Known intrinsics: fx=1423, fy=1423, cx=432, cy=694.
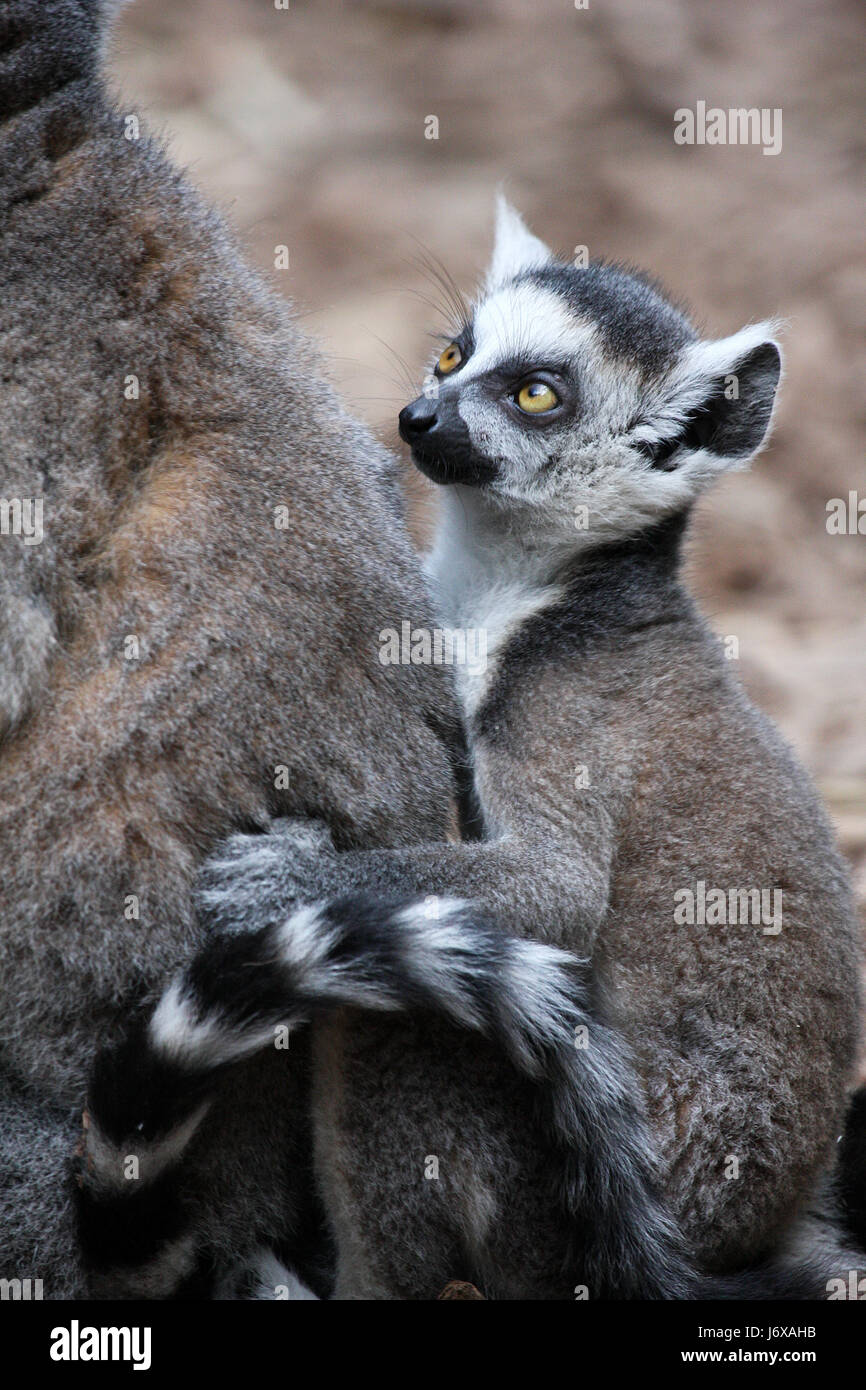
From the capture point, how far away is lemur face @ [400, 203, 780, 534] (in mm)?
4203

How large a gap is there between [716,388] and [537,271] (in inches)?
30.1

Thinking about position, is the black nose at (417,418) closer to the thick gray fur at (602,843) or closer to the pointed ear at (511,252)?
the thick gray fur at (602,843)

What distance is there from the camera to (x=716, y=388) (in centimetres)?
434

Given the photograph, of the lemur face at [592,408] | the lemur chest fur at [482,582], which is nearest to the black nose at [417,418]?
the lemur face at [592,408]

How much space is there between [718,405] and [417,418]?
3.12ft

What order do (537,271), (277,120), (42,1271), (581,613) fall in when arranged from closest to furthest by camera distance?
(42,1271) → (581,613) → (537,271) → (277,120)

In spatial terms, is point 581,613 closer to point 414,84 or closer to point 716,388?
point 716,388

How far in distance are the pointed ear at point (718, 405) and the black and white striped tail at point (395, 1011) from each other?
1767 mm

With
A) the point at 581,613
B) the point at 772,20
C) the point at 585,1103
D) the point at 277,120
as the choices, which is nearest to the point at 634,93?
the point at 772,20

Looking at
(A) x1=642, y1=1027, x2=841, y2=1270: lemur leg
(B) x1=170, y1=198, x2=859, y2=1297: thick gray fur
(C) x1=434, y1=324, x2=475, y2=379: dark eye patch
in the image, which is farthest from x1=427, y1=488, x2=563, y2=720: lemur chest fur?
(A) x1=642, y1=1027, x2=841, y2=1270: lemur leg

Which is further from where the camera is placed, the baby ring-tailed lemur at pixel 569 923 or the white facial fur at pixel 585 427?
the white facial fur at pixel 585 427

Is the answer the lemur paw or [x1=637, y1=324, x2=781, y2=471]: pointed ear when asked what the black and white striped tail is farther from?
[x1=637, y1=324, x2=781, y2=471]: pointed ear

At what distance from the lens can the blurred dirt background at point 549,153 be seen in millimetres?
9734

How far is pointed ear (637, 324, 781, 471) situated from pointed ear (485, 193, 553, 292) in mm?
→ 825
